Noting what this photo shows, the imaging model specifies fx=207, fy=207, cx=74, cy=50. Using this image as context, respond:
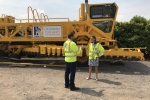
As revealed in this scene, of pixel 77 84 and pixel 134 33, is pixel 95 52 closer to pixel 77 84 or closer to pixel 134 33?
pixel 77 84

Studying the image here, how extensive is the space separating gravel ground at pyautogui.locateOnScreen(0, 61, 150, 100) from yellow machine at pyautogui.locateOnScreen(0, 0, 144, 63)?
0.84 m

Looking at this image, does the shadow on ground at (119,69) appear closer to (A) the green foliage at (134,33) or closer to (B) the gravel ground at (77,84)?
(B) the gravel ground at (77,84)

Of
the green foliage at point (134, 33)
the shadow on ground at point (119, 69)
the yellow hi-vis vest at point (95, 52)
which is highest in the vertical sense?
the green foliage at point (134, 33)

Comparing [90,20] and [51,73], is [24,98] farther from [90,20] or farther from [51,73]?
[90,20]

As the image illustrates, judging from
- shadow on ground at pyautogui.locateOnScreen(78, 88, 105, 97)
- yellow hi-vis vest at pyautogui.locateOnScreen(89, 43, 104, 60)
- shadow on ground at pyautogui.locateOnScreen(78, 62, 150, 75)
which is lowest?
shadow on ground at pyautogui.locateOnScreen(78, 88, 105, 97)

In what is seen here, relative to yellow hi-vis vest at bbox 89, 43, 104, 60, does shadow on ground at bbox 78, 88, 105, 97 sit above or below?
below

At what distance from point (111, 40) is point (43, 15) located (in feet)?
12.4

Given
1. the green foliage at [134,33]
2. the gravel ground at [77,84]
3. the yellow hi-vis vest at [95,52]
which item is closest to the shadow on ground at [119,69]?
the gravel ground at [77,84]

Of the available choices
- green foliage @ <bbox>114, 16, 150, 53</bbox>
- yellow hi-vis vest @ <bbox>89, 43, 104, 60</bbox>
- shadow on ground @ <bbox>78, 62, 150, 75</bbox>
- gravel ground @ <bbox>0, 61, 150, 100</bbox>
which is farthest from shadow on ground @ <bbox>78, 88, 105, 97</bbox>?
green foliage @ <bbox>114, 16, 150, 53</bbox>

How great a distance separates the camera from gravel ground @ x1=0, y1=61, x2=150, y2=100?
5738mm

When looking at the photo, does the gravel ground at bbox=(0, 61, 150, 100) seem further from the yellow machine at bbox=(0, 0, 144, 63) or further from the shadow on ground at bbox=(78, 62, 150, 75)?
the yellow machine at bbox=(0, 0, 144, 63)

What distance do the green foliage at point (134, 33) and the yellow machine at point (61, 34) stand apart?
119 inches

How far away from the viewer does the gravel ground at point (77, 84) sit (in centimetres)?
574

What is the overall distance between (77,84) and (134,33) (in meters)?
7.40
